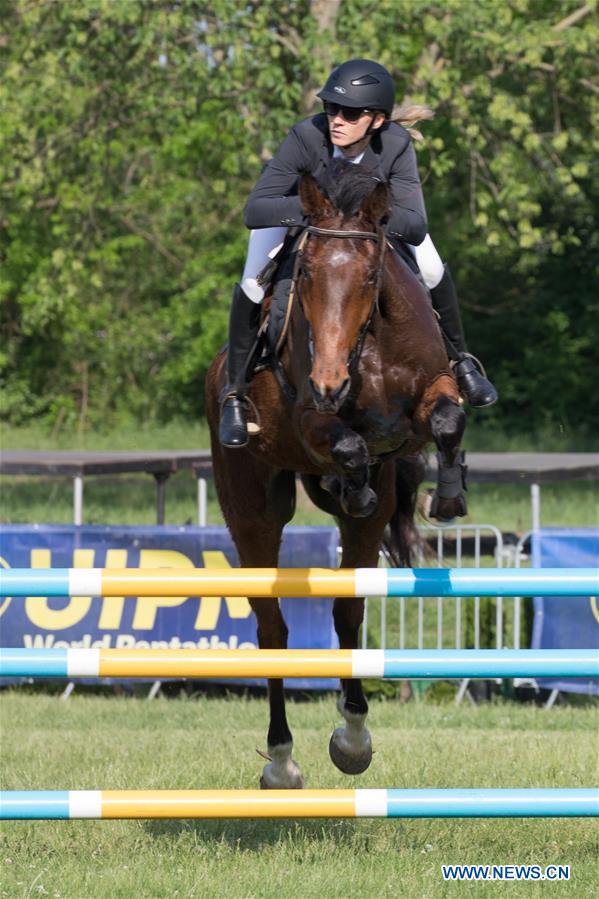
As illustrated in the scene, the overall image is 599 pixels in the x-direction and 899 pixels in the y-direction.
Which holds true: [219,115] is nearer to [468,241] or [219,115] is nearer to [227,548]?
[227,548]

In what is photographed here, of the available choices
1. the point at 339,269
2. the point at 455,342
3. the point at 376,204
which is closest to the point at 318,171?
the point at 376,204

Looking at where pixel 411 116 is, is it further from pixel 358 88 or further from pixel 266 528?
pixel 266 528

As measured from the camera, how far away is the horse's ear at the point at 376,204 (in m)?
4.77

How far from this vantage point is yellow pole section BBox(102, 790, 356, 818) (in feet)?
13.5

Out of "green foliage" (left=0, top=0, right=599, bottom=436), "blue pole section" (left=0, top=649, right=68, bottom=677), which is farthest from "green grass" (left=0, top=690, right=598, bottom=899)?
"green foliage" (left=0, top=0, right=599, bottom=436)

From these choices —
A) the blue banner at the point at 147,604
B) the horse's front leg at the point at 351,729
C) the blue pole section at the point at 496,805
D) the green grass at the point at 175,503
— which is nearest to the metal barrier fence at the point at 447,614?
the blue banner at the point at 147,604

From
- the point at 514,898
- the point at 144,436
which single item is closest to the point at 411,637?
the point at 514,898

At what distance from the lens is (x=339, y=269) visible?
15.1 ft

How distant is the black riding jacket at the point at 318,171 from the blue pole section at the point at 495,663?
5.63 feet

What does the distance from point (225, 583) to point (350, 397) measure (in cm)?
97

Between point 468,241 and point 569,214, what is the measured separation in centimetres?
271

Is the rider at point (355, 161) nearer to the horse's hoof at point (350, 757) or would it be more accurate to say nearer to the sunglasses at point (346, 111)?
the sunglasses at point (346, 111)

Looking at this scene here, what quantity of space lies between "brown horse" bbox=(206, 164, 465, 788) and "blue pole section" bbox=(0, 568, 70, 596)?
1.01m

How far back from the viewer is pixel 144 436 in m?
27.5
